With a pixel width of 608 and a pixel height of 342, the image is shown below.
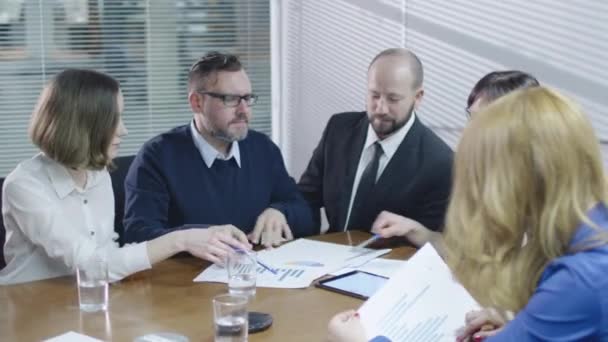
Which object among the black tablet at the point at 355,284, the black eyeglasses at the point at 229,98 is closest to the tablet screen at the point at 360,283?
the black tablet at the point at 355,284

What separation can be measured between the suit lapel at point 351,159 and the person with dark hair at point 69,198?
Result: 2.60ft

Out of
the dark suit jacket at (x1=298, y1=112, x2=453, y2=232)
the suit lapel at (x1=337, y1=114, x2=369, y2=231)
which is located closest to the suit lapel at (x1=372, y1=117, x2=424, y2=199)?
the dark suit jacket at (x1=298, y1=112, x2=453, y2=232)

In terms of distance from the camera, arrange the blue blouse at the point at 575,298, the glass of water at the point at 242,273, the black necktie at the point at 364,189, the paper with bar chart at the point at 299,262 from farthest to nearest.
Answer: the black necktie at the point at 364,189
the paper with bar chart at the point at 299,262
the glass of water at the point at 242,273
the blue blouse at the point at 575,298

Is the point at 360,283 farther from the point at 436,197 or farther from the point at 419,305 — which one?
the point at 436,197

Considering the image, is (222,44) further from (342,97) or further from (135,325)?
(135,325)

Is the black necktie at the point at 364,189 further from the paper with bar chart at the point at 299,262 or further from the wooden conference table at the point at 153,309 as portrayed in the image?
the wooden conference table at the point at 153,309

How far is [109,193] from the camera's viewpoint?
2436 millimetres

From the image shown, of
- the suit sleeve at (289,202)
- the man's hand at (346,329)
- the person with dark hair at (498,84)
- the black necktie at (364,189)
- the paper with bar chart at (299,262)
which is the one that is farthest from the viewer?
the black necktie at (364,189)

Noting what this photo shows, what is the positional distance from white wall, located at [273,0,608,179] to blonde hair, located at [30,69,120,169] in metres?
1.72

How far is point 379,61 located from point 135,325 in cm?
160

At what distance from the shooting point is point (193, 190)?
2691mm

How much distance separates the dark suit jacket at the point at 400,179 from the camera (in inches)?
110

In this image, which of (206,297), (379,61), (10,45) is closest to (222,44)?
(10,45)

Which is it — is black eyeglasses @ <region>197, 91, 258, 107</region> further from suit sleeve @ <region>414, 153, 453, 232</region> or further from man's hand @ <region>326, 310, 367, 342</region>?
man's hand @ <region>326, 310, 367, 342</region>
